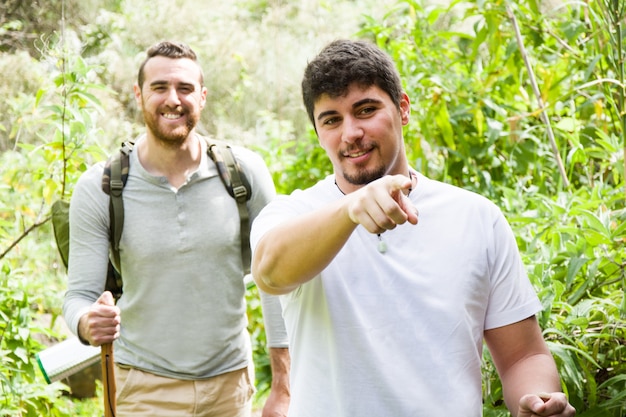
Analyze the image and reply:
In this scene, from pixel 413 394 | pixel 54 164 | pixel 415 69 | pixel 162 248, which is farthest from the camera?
pixel 415 69

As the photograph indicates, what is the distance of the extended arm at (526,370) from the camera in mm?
1685

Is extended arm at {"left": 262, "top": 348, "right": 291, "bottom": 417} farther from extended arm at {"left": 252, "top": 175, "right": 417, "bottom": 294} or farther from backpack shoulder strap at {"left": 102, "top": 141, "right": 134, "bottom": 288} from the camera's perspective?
extended arm at {"left": 252, "top": 175, "right": 417, "bottom": 294}

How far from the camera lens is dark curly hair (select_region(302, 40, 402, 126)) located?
1.87m

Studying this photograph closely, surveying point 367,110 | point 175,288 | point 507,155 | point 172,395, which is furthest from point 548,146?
point 367,110

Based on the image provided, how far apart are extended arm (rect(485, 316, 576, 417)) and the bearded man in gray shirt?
115 cm

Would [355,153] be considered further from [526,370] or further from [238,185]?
[238,185]

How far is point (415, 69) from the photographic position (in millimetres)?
4012

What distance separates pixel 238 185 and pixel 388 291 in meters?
1.36

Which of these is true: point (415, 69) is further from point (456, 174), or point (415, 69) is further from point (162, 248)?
point (162, 248)

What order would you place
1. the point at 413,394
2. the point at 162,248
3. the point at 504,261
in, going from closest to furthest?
the point at 413,394 → the point at 504,261 → the point at 162,248

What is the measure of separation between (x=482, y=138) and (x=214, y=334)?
177 cm

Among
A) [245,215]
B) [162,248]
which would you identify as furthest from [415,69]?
[162,248]

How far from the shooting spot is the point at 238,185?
3.04 m

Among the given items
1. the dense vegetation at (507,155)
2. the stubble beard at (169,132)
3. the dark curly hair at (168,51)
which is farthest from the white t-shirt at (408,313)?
the dark curly hair at (168,51)
